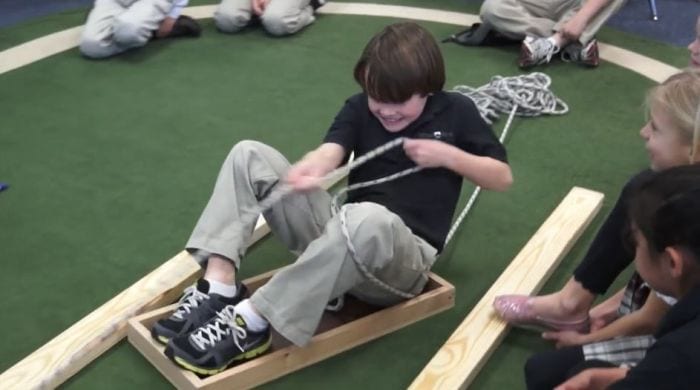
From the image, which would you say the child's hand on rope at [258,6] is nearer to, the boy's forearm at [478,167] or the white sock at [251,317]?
the boy's forearm at [478,167]

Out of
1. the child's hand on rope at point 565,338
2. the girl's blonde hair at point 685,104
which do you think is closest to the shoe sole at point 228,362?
the child's hand on rope at point 565,338

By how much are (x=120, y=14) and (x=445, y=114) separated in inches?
73.2

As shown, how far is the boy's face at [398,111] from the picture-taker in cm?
145

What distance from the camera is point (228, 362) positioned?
4.56 feet

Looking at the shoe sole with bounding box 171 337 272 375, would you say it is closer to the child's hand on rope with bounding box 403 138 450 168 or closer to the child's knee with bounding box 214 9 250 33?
the child's hand on rope with bounding box 403 138 450 168

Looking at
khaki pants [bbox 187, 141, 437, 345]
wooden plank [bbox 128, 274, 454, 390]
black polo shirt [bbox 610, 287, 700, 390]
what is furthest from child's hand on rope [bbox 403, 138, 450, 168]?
black polo shirt [bbox 610, 287, 700, 390]

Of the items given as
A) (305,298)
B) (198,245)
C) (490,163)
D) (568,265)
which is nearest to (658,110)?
(490,163)

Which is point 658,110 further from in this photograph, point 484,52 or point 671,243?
point 484,52

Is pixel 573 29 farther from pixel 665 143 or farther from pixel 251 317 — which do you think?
pixel 251 317

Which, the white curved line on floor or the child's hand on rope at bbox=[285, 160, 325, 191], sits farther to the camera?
the white curved line on floor

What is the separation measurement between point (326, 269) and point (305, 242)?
7.7 inches

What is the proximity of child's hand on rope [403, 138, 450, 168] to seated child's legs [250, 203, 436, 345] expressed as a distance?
137mm

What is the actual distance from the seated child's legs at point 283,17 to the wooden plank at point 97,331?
1.54 metres

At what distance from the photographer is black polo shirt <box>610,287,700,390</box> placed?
0.96m
